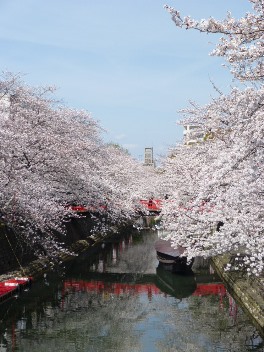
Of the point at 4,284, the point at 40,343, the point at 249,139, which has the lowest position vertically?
the point at 40,343

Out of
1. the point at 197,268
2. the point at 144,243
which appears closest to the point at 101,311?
the point at 197,268

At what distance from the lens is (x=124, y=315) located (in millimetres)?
17016

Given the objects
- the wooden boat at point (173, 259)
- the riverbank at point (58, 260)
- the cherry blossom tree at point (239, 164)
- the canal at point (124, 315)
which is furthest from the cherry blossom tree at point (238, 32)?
the wooden boat at point (173, 259)

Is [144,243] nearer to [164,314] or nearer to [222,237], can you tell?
[164,314]

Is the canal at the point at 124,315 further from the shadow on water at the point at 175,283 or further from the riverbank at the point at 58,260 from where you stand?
the riverbank at the point at 58,260

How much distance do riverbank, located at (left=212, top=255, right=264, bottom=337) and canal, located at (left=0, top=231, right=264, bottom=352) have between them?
33 cm

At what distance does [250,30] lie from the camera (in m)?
7.25

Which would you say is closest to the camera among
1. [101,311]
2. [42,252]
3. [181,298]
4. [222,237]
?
[222,237]

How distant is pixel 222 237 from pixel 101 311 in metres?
7.29

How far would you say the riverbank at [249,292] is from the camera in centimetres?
1464

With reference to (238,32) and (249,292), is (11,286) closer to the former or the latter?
(249,292)

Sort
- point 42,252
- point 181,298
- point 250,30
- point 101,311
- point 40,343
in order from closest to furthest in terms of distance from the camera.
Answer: point 250,30
point 40,343
point 101,311
point 181,298
point 42,252

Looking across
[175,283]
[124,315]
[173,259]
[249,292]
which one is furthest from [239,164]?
[173,259]

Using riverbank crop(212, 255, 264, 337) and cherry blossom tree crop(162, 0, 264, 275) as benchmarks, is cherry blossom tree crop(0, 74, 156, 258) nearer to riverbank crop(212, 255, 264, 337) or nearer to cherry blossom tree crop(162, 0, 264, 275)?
cherry blossom tree crop(162, 0, 264, 275)
